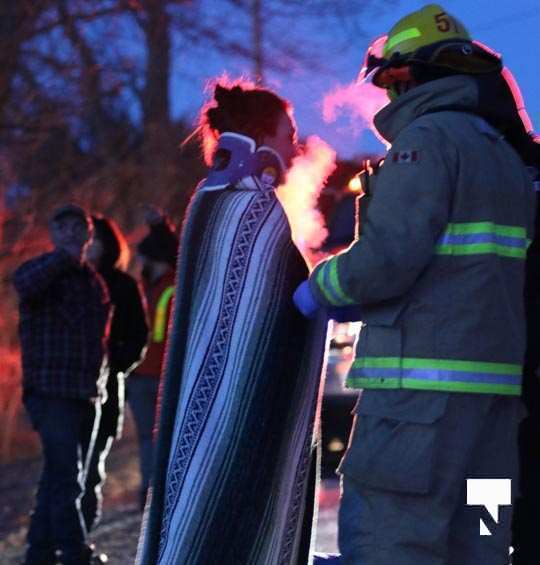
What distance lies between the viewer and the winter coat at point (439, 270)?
3996 mm

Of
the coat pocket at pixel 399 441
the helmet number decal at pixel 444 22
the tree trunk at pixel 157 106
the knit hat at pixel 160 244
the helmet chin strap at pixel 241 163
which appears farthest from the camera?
the tree trunk at pixel 157 106

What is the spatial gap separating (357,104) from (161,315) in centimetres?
480

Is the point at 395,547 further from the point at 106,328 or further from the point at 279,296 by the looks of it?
the point at 106,328

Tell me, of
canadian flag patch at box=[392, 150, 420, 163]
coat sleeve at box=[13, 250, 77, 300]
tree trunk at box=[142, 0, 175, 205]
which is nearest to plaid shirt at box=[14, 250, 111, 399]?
coat sleeve at box=[13, 250, 77, 300]

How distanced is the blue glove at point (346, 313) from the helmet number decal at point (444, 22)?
0.87 meters

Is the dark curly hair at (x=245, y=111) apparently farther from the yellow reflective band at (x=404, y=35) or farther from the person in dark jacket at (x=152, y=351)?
the person in dark jacket at (x=152, y=351)

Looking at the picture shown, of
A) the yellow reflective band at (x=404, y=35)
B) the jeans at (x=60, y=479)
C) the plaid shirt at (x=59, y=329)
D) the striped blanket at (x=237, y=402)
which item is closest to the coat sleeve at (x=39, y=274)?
the plaid shirt at (x=59, y=329)

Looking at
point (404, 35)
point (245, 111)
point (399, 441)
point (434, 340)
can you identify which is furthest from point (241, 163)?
point (399, 441)

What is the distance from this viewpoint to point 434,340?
13.2 ft

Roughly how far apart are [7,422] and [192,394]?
917cm

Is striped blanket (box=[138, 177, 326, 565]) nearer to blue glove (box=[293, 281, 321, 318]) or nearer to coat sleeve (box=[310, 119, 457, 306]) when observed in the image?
blue glove (box=[293, 281, 321, 318])

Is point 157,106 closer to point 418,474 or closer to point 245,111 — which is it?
point 245,111

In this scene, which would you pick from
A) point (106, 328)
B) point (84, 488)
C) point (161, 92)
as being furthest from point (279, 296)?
point (161, 92)

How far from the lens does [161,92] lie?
17828mm
